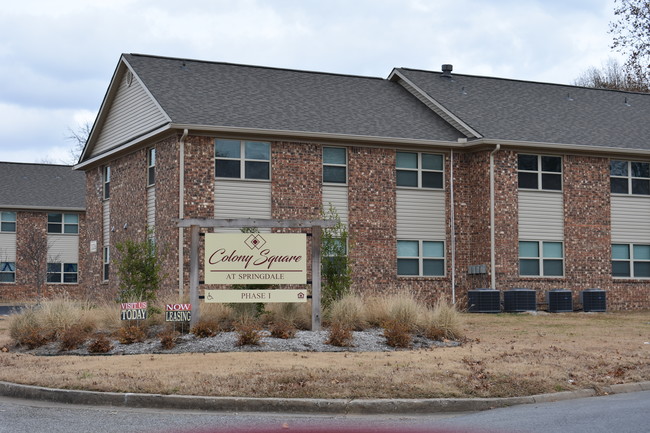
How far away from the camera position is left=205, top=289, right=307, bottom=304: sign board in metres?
17.4

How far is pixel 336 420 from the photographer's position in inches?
441

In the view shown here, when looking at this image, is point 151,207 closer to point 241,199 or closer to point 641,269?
point 241,199

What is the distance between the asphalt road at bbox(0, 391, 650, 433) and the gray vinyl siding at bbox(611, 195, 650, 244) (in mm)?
19854

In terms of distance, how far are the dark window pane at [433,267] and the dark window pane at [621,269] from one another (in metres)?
5.92

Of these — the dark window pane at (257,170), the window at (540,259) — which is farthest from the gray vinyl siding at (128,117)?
the window at (540,259)

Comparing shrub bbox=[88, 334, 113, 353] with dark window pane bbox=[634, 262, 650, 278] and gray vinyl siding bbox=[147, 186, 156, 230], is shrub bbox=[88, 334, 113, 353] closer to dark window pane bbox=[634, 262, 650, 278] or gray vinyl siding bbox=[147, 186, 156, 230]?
gray vinyl siding bbox=[147, 186, 156, 230]

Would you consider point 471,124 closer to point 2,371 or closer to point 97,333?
point 97,333

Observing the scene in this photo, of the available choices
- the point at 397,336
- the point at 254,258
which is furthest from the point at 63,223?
the point at 397,336

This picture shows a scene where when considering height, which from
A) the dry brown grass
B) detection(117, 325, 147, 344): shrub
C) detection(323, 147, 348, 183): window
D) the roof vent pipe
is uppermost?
the roof vent pipe

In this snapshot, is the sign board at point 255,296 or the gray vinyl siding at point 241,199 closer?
the sign board at point 255,296

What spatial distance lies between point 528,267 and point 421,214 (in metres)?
3.84

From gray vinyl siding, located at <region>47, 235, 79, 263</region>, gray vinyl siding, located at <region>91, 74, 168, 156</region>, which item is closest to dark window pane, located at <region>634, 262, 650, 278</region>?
gray vinyl siding, located at <region>91, 74, 168, 156</region>

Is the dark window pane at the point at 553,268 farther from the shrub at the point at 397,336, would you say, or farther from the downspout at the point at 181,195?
the shrub at the point at 397,336

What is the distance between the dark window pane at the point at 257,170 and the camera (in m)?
27.7
